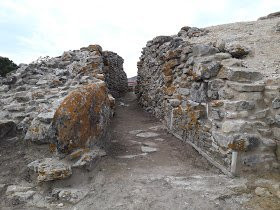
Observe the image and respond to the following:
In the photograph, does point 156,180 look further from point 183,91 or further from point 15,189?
point 183,91

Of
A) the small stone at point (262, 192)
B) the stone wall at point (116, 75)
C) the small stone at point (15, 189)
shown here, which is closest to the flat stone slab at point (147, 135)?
the small stone at point (262, 192)

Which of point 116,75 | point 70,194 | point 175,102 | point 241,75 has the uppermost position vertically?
point 116,75

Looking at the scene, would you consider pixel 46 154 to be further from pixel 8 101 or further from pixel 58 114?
pixel 8 101

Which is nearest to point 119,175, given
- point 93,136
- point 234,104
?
point 93,136

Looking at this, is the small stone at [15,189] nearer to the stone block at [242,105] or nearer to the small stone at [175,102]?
the stone block at [242,105]

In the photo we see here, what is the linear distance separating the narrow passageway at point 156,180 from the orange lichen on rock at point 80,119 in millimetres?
585

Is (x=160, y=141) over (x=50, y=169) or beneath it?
beneath

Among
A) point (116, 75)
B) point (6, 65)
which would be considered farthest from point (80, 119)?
point (6, 65)

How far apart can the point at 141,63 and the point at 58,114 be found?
900 centimetres

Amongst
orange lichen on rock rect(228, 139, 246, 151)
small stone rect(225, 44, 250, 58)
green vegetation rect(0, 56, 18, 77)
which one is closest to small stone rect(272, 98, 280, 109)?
orange lichen on rock rect(228, 139, 246, 151)

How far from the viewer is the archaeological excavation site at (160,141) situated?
4.42m

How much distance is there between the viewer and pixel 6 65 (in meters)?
17.0

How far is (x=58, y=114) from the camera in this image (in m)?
5.06

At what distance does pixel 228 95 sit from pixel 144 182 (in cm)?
226
